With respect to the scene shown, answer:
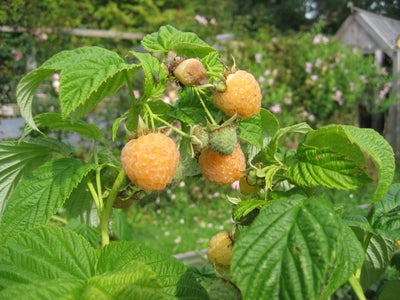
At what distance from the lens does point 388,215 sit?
2.52 ft

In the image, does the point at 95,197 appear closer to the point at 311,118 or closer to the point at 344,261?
the point at 344,261

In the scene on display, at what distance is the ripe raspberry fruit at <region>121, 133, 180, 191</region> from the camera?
650mm

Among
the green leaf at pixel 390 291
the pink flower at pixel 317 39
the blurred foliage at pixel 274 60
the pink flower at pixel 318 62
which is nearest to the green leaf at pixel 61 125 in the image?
the green leaf at pixel 390 291

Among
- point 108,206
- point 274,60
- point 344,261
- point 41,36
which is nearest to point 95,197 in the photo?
point 108,206

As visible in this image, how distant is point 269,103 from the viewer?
4723mm

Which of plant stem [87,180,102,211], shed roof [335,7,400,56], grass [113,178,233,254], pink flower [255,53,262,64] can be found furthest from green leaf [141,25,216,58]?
shed roof [335,7,400,56]

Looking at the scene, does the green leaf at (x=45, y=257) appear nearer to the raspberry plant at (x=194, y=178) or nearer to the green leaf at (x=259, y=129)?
the raspberry plant at (x=194, y=178)

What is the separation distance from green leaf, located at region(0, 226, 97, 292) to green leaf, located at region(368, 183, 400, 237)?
0.38 metres

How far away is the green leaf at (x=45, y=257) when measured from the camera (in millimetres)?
627

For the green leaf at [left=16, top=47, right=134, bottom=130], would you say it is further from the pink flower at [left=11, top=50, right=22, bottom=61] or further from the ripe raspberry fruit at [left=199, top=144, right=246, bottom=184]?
the pink flower at [left=11, top=50, right=22, bottom=61]

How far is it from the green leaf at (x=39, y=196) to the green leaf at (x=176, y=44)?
0.18m

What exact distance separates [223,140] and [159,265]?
167mm

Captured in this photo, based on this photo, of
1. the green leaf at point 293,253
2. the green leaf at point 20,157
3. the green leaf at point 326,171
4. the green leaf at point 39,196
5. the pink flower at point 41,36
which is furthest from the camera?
the pink flower at point 41,36

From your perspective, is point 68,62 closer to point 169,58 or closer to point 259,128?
point 169,58
